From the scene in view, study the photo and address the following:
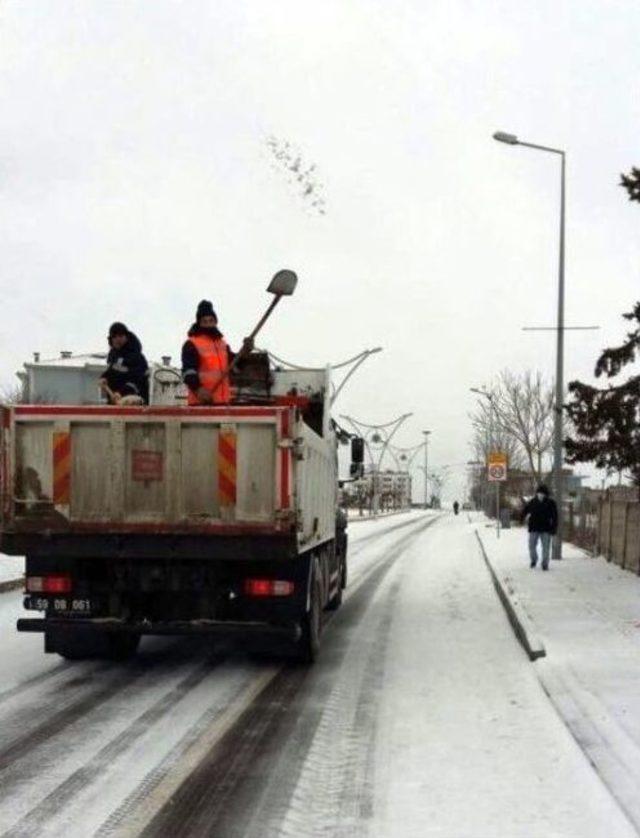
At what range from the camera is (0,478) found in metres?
8.22

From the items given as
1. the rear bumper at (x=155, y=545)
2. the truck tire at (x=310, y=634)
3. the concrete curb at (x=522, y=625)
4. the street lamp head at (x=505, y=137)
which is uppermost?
the street lamp head at (x=505, y=137)

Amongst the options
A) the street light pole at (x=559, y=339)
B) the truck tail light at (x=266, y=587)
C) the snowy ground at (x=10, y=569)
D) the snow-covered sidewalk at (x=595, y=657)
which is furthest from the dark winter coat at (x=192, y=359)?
the street light pole at (x=559, y=339)

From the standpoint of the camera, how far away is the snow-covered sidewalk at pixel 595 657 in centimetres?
593

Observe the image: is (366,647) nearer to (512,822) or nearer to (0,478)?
(0,478)

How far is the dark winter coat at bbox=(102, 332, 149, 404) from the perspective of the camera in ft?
30.3

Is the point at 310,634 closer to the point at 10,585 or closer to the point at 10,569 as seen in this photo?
the point at 10,585

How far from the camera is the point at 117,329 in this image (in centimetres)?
908

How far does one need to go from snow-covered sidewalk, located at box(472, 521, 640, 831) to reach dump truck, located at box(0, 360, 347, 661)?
8.03ft

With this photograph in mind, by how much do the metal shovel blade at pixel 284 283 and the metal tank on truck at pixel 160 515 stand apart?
1cm

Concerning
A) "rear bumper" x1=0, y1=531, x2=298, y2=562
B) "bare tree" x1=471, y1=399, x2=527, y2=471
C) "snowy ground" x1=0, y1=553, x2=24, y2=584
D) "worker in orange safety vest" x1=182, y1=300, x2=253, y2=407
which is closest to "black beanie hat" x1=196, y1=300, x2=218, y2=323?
"worker in orange safety vest" x1=182, y1=300, x2=253, y2=407

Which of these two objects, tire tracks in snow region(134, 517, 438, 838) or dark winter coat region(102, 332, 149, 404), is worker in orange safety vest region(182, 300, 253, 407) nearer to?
dark winter coat region(102, 332, 149, 404)

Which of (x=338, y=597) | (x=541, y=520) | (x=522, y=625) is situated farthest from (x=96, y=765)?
(x=541, y=520)

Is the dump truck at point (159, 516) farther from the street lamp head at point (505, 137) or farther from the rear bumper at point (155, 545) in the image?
the street lamp head at point (505, 137)

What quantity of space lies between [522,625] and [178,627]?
A: 14.9ft
